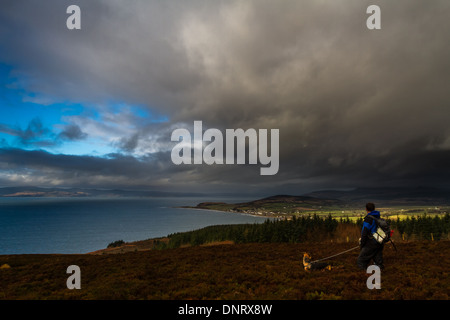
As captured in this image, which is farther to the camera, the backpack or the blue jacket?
the blue jacket

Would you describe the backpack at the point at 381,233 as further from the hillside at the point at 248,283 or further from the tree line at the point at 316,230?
the tree line at the point at 316,230

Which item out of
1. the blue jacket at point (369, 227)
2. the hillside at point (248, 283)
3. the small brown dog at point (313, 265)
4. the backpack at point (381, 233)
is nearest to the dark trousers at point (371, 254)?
the blue jacket at point (369, 227)

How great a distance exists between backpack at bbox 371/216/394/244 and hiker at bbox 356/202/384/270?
124 millimetres

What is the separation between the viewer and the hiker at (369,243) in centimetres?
1059

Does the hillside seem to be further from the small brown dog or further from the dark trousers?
the dark trousers

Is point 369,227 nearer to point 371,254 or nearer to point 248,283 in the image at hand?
point 371,254

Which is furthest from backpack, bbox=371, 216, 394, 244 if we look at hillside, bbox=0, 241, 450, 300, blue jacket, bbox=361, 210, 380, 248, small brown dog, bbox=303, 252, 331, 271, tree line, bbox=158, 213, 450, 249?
A: tree line, bbox=158, 213, 450, 249

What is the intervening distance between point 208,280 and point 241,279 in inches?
69.0

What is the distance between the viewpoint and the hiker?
417 inches

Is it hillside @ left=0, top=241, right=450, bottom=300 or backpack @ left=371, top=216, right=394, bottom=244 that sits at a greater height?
backpack @ left=371, top=216, right=394, bottom=244

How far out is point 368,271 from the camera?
1088 cm

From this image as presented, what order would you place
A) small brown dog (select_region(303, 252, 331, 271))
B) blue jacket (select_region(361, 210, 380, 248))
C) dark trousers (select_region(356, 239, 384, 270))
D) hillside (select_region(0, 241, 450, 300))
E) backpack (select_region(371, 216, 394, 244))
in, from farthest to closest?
small brown dog (select_region(303, 252, 331, 271))
dark trousers (select_region(356, 239, 384, 270))
blue jacket (select_region(361, 210, 380, 248))
backpack (select_region(371, 216, 394, 244))
hillside (select_region(0, 241, 450, 300))
